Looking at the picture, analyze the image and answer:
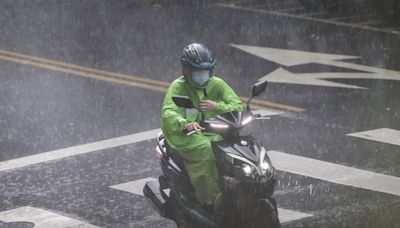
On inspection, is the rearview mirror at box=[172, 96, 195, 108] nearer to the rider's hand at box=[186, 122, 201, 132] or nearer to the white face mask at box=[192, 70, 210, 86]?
the rider's hand at box=[186, 122, 201, 132]

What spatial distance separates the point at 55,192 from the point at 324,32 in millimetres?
10089

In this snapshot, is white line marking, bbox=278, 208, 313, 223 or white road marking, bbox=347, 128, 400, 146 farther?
white road marking, bbox=347, 128, 400, 146

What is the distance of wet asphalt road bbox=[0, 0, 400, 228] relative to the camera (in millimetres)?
11336

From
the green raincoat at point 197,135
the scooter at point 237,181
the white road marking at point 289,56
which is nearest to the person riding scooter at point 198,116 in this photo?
the green raincoat at point 197,135

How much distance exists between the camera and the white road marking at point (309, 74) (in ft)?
55.9

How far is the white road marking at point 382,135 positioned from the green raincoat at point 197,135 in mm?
4136

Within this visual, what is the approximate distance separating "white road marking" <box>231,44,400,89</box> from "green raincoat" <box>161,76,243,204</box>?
685 cm

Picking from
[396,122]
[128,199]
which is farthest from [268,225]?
[396,122]

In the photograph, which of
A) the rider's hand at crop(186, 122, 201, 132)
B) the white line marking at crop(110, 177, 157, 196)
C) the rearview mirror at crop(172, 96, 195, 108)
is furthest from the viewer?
the white line marking at crop(110, 177, 157, 196)

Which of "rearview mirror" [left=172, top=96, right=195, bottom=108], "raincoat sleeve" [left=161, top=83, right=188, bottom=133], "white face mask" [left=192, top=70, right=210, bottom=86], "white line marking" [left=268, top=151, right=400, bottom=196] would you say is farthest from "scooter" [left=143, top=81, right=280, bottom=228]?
"white line marking" [left=268, top=151, right=400, bottom=196]

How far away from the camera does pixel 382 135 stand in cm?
1376

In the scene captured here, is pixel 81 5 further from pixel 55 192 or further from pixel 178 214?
pixel 178 214

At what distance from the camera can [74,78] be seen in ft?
56.5

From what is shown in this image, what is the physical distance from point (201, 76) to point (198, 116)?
38cm
